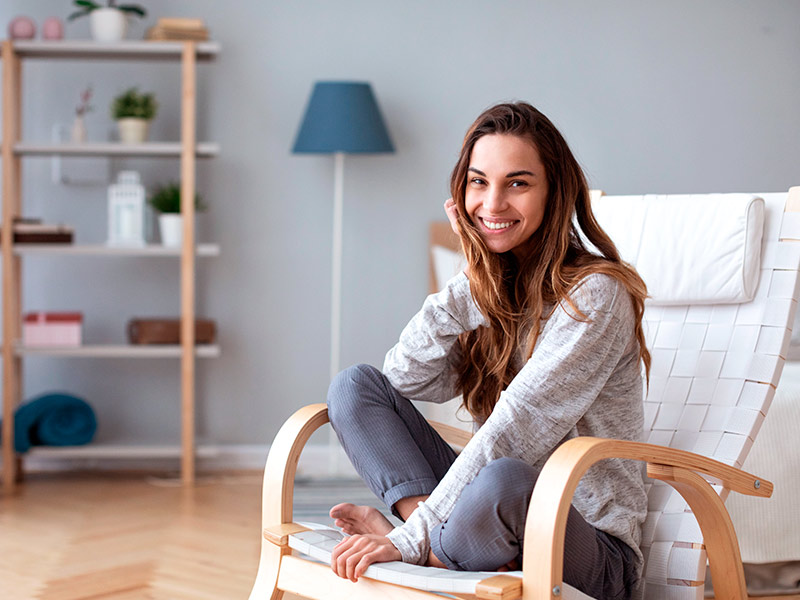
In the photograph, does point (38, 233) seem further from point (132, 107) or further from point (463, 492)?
point (463, 492)

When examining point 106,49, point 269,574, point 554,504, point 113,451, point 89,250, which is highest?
point 106,49

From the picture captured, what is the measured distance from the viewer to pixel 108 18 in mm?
3088

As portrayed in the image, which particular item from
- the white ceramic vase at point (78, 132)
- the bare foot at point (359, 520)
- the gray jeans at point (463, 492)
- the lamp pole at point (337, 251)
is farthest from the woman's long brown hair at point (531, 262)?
the white ceramic vase at point (78, 132)

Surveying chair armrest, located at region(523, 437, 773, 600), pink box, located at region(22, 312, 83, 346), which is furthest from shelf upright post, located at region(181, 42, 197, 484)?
chair armrest, located at region(523, 437, 773, 600)

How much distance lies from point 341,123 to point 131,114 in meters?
0.72

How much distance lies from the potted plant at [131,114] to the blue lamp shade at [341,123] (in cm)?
53

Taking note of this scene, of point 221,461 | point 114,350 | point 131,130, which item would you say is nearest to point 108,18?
point 131,130

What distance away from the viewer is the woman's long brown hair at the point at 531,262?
1416mm

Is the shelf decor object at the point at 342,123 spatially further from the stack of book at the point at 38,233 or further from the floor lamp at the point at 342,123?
the stack of book at the point at 38,233

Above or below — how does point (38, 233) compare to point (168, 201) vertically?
below

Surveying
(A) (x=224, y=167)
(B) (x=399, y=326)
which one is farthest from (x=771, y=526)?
(A) (x=224, y=167)

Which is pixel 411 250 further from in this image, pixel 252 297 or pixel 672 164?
pixel 672 164

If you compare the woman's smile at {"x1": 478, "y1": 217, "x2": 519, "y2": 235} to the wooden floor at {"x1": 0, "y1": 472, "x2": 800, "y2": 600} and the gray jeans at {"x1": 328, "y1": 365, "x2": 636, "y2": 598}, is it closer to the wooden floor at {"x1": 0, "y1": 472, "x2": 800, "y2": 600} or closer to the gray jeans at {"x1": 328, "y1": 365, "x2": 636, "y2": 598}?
the gray jeans at {"x1": 328, "y1": 365, "x2": 636, "y2": 598}

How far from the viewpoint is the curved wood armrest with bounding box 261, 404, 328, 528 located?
1461 mm
